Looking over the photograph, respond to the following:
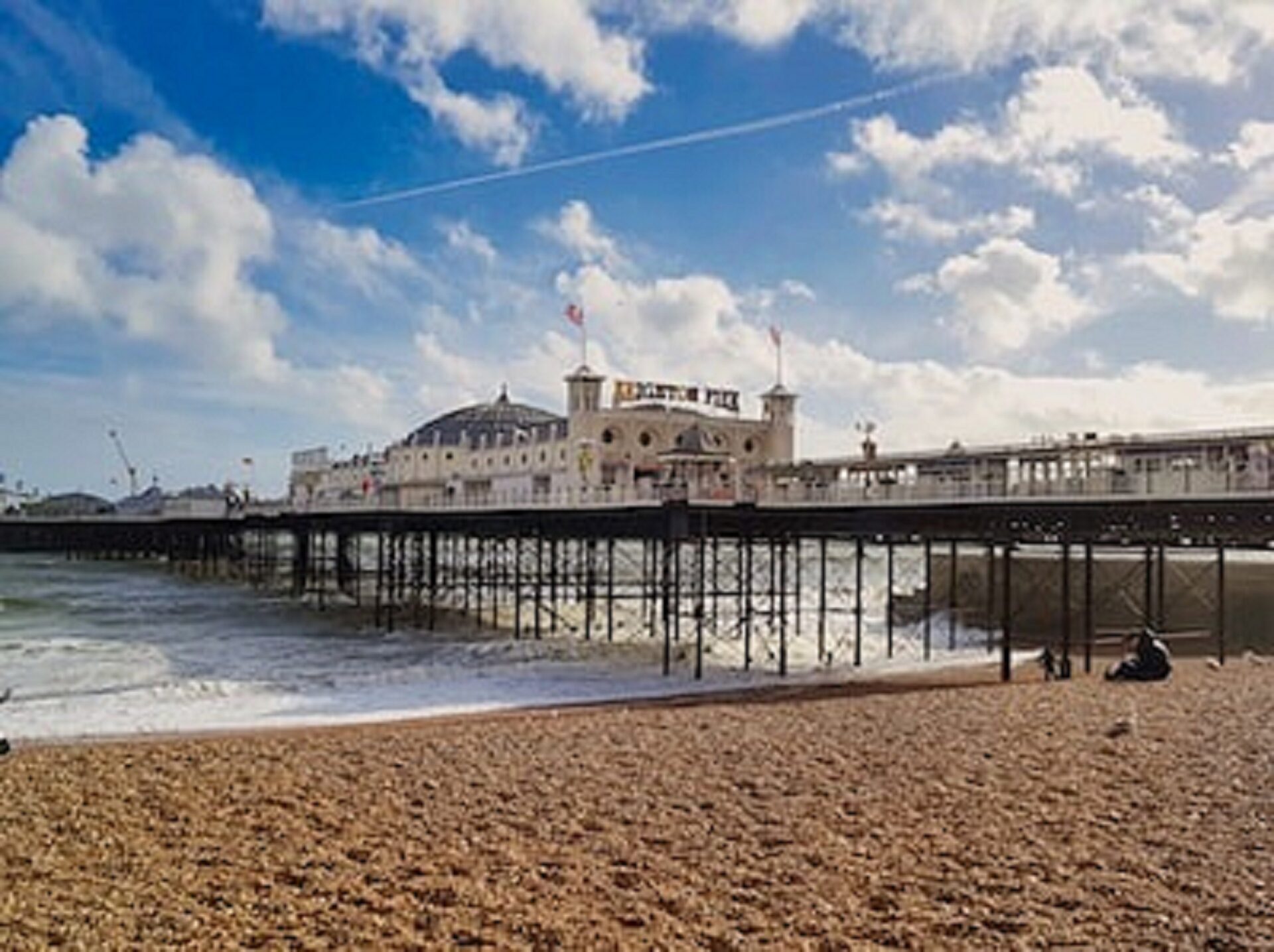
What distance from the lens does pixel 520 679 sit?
2498 centimetres

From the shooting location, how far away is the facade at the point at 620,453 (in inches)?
1355

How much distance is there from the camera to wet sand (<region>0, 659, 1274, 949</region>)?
Result: 7969 mm

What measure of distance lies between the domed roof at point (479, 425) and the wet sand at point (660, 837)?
47.3 meters

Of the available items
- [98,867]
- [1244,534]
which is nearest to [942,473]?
[1244,534]

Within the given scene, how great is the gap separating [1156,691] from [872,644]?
15.6 m

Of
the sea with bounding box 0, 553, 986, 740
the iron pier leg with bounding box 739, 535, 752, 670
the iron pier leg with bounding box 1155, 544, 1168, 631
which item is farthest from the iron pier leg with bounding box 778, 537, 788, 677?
the iron pier leg with bounding box 1155, 544, 1168, 631

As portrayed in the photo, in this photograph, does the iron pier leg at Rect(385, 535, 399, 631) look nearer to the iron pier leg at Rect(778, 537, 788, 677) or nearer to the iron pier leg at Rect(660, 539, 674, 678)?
the iron pier leg at Rect(660, 539, 674, 678)

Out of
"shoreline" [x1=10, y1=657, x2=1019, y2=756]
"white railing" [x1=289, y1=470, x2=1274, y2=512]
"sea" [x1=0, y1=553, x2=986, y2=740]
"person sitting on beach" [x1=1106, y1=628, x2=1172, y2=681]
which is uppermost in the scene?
"white railing" [x1=289, y1=470, x2=1274, y2=512]

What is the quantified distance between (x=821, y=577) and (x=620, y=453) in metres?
12.7

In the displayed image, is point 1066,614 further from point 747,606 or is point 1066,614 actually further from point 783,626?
point 747,606

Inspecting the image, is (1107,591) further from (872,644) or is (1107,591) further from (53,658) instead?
(53,658)

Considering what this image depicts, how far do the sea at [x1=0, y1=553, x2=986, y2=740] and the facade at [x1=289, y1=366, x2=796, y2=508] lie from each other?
190 inches

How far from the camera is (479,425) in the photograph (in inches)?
2763

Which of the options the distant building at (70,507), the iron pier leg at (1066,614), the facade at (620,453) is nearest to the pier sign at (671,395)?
the facade at (620,453)
